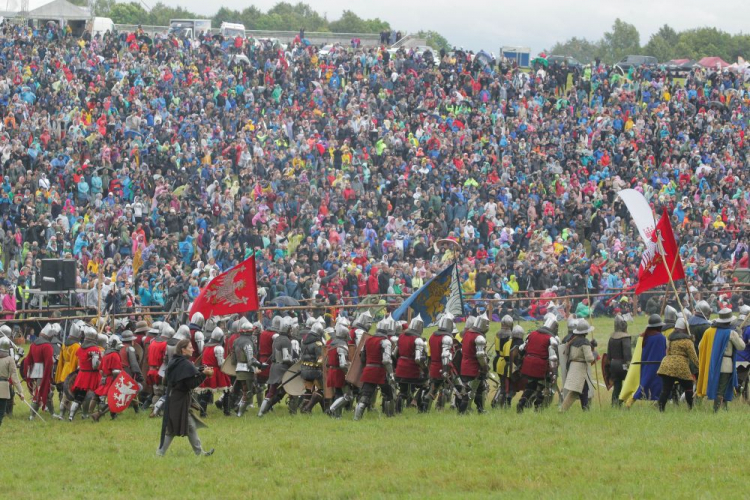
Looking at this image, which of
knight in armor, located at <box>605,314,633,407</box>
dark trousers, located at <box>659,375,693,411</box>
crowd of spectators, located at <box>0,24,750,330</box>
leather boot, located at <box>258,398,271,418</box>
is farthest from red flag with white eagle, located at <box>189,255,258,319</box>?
crowd of spectators, located at <box>0,24,750,330</box>

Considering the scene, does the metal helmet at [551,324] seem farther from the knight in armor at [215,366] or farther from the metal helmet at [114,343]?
the metal helmet at [114,343]

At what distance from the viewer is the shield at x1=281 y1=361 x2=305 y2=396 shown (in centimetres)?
1886

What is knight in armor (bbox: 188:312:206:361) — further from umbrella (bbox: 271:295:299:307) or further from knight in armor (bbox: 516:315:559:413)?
umbrella (bbox: 271:295:299:307)

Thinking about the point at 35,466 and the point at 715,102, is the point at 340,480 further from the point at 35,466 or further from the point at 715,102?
the point at 715,102

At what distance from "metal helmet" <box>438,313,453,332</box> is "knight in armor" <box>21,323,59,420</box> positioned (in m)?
5.69

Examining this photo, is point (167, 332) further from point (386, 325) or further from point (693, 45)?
point (693, 45)

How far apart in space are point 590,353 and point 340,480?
17.1 ft

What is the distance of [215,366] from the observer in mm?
18828

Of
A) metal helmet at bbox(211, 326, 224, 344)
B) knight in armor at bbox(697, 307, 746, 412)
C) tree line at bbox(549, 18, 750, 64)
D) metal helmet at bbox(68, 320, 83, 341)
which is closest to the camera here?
knight in armor at bbox(697, 307, 746, 412)

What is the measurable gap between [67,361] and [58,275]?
6535 mm

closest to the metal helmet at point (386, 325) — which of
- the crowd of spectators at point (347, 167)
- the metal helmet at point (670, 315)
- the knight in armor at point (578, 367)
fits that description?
the knight in armor at point (578, 367)

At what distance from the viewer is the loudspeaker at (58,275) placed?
25.4 metres

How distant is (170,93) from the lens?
40281 millimetres

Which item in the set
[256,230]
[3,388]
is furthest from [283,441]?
[256,230]
